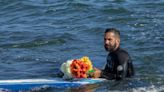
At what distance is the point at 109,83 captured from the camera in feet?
32.7

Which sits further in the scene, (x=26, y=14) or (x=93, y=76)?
(x=26, y=14)

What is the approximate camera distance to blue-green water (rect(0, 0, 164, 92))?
11.5 metres

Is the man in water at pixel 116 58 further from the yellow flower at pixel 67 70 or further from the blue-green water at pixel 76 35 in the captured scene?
the yellow flower at pixel 67 70

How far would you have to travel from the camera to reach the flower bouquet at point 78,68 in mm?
9664

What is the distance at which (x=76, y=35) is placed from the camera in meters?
14.4

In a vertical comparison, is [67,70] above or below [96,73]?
above

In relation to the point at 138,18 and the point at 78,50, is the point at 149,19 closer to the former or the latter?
the point at 138,18

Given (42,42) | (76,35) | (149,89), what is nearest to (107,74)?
(149,89)

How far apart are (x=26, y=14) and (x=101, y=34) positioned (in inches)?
153

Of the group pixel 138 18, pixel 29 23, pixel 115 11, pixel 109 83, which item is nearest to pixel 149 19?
pixel 138 18

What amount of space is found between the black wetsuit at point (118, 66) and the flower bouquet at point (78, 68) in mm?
351

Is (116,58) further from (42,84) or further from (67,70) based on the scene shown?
(42,84)

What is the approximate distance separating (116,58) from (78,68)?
73cm

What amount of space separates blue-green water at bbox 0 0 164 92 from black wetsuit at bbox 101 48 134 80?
8.1 inches
